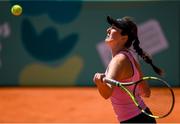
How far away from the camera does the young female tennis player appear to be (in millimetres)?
3225

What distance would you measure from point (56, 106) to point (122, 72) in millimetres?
4629

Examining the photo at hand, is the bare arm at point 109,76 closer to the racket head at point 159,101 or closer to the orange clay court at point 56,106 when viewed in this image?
the racket head at point 159,101

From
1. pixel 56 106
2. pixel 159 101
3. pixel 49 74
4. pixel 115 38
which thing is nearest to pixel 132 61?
pixel 115 38

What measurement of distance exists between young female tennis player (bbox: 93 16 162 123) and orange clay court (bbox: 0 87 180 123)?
3.25m

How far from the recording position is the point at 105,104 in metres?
7.94

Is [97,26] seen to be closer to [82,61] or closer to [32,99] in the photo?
[82,61]

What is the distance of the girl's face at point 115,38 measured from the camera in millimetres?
3457

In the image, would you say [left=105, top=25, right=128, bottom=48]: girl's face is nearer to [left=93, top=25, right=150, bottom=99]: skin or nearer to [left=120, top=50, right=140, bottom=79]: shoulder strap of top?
[left=93, top=25, right=150, bottom=99]: skin

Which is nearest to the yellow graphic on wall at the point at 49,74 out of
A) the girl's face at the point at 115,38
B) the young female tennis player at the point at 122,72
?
the young female tennis player at the point at 122,72

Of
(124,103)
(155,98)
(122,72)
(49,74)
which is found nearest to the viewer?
(122,72)

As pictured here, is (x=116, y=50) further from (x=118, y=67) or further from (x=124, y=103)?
(x=124, y=103)

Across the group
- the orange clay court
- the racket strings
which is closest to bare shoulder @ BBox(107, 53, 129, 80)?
the orange clay court

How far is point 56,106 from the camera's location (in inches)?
306

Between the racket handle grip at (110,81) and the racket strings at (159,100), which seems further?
the racket strings at (159,100)
